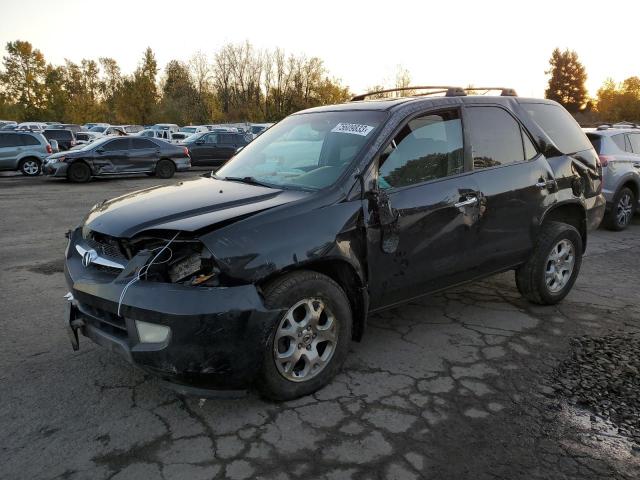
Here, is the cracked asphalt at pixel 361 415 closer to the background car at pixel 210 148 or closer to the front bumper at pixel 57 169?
the front bumper at pixel 57 169

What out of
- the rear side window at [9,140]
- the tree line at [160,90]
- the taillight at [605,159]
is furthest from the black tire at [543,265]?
the tree line at [160,90]

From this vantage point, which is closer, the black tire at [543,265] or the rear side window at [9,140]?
the black tire at [543,265]

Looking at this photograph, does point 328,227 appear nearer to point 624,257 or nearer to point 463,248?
point 463,248

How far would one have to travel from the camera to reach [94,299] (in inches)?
117

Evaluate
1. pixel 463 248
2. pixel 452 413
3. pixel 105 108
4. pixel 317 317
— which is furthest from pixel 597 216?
pixel 105 108

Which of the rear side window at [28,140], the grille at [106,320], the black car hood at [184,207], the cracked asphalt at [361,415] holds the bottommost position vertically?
the cracked asphalt at [361,415]

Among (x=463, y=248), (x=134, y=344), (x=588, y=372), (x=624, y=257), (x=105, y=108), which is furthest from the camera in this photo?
(x=105, y=108)

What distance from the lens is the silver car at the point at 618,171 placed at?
8.63 meters

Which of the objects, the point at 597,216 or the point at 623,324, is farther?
the point at 597,216

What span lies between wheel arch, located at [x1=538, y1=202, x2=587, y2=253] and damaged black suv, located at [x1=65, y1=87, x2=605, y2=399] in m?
0.02

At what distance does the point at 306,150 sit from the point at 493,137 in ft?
5.05

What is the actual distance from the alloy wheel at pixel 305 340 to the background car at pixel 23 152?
1832 cm

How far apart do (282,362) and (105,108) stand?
67293 mm

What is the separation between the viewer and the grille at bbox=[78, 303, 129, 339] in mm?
2883
